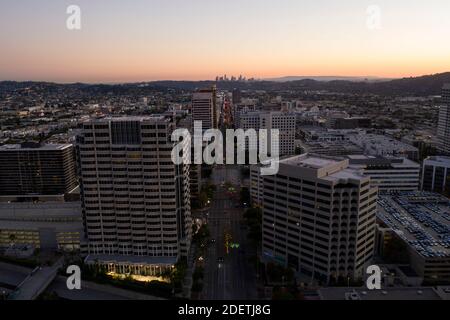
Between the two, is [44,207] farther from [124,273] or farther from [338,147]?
[338,147]

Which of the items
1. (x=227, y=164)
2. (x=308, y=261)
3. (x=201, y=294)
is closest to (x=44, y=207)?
(x=201, y=294)

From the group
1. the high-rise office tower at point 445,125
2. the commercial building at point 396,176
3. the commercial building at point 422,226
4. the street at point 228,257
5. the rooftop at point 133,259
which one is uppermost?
the high-rise office tower at point 445,125

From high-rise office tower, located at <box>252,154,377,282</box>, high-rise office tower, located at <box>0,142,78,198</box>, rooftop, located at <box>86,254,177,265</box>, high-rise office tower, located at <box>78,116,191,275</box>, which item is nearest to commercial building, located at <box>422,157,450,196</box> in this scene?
high-rise office tower, located at <box>252,154,377,282</box>

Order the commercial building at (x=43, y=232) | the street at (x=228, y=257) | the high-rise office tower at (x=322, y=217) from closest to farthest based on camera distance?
the high-rise office tower at (x=322, y=217)
the street at (x=228, y=257)
the commercial building at (x=43, y=232)

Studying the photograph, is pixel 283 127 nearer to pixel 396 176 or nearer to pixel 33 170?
pixel 396 176

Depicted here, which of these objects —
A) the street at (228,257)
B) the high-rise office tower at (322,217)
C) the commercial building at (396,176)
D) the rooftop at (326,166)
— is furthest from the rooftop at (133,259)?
the commercial building at (396,176)

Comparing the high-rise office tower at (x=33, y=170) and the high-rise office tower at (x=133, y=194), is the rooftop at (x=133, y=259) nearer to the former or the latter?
the high-rise office tower at (x=133, y=194)
